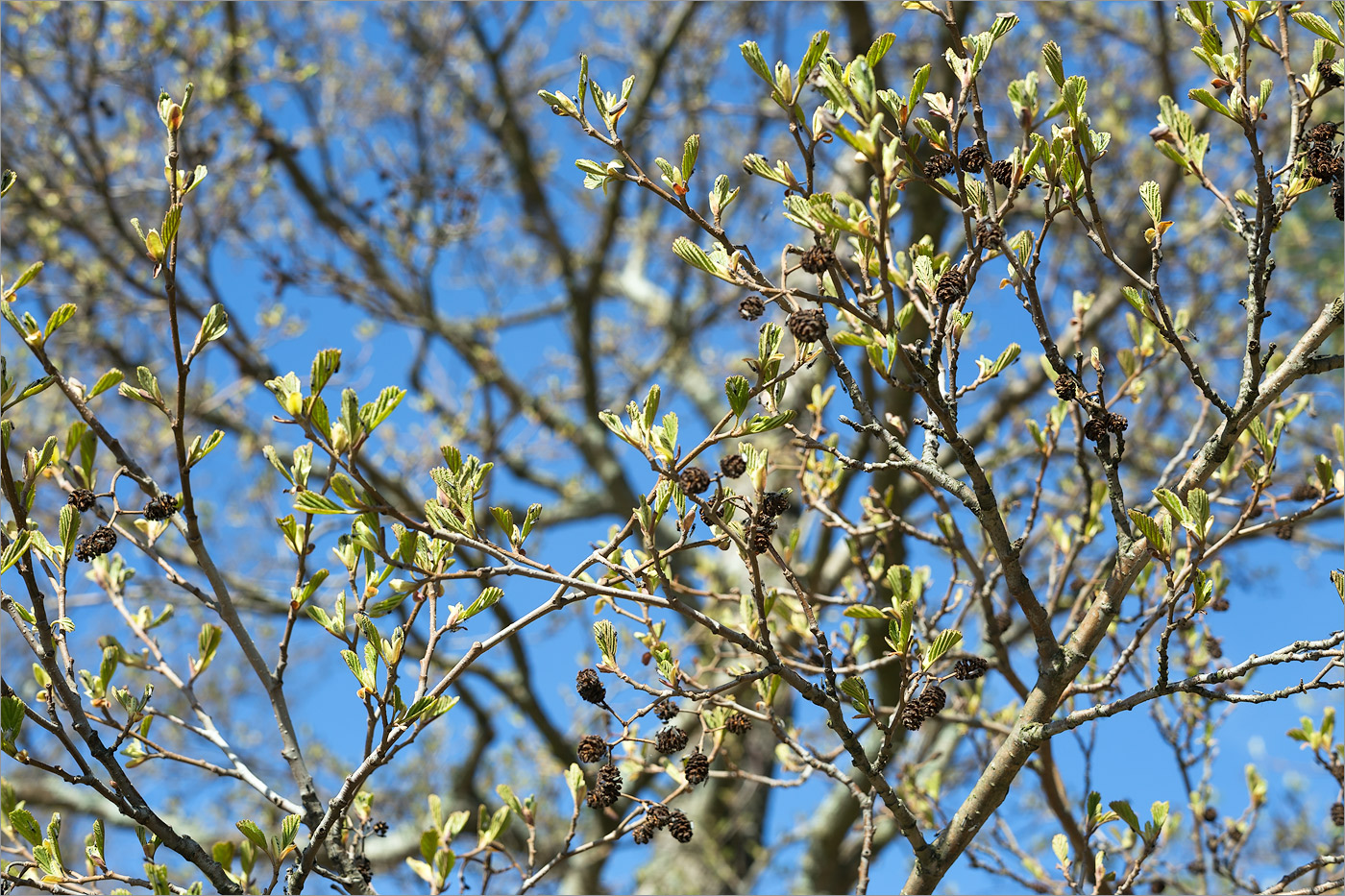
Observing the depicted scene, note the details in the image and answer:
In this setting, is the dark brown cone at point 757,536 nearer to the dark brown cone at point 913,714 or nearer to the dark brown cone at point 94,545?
the dark brown cone at point 913,714

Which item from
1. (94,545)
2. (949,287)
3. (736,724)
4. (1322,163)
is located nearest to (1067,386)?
(949,287)

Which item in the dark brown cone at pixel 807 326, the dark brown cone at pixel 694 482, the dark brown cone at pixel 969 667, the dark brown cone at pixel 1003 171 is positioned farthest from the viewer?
the dark brown cone at pixel 969 667

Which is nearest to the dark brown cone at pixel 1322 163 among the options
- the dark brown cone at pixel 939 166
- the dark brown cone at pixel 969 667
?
the dark brown cone at pixel 939 166

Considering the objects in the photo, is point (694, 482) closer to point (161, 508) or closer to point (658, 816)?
point (658, 816)

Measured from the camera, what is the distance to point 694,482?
1.54 metres

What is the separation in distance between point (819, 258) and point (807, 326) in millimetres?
111

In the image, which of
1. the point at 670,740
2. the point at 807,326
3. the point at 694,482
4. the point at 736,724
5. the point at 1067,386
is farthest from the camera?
the point at 736,724

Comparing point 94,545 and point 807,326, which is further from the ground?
point 807,326

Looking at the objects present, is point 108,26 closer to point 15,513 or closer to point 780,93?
point 15,513

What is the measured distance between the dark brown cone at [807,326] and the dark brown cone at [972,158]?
1.33 feet

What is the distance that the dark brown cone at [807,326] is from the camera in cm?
144

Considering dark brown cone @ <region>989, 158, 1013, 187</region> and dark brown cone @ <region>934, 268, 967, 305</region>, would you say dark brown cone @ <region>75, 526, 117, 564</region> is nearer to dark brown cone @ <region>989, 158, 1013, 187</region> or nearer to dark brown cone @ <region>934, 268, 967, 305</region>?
dark brown cone @ <region>934, 268, 967, 305</region>

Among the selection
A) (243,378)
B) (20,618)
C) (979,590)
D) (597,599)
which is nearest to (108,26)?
(243,378)

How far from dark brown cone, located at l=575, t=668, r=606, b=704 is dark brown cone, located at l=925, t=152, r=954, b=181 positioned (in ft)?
3.41
